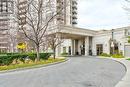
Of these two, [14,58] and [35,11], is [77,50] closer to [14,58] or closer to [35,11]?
[35,11]

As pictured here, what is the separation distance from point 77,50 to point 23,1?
2970 cm

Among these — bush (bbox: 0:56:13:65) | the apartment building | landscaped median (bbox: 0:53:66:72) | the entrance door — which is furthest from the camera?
the entrance door

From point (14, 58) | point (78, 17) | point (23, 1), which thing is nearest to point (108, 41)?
point (23, 1)

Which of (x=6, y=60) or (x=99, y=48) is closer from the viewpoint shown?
(x=6, y=60)

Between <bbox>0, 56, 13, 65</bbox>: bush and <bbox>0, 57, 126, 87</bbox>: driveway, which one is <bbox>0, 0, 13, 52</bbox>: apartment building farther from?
<bbox>0, 57, 126, 87</bbox>: driveway

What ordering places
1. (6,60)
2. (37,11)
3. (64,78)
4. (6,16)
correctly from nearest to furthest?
(64,78)
(6,60)
(37,11)
(6,16)

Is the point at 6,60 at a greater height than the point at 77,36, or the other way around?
the point at 77,36

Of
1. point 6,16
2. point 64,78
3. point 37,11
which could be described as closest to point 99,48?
point 37,11

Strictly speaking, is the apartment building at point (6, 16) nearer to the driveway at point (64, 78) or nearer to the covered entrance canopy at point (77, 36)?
the covered entrance canopy at point (77, 36)

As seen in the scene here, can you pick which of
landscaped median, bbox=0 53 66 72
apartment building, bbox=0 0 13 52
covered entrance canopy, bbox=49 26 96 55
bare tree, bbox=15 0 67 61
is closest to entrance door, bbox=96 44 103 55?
covered entrance canopy, bbox=49 26 96 55

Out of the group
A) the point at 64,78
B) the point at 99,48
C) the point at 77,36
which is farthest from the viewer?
the point at 77,36

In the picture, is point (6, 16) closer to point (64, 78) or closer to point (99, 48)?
point (99, 48)

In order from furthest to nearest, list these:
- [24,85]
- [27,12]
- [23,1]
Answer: [23,1] < [27,12] < [24,85]

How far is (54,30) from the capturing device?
130ft
